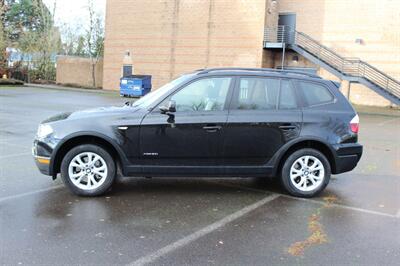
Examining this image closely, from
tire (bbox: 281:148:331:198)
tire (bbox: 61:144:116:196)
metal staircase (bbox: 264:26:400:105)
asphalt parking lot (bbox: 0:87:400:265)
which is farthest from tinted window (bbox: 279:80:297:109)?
metal staircase (bbox: 264:26:400:105)

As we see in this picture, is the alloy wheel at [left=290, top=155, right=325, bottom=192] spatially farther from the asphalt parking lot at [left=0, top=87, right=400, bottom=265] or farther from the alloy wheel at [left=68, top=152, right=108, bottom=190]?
→ the alloy wheel at [left=68, top=152, right=108, bottom=190]

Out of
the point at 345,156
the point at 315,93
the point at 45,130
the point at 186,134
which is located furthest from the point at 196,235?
the point at 315,93

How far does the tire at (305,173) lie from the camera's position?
6.55 m

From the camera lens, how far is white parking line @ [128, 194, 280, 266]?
167 inches

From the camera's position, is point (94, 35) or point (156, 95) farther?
point (94, 35)

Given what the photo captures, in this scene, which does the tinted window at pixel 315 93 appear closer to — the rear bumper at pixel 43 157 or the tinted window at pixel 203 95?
the tinted window at pixel 203 95

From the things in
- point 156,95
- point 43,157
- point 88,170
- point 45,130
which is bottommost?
point 88,170

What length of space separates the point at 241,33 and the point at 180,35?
5.07 metres

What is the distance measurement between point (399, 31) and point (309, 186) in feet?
87.2

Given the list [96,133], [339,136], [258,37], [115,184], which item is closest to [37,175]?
[115,184]

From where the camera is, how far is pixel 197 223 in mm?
5273

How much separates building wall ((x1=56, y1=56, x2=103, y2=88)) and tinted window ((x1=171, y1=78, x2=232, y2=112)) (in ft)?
125

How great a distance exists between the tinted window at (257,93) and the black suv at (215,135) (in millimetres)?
14

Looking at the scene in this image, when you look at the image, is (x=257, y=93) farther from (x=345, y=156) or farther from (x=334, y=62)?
(x=334, y=62)
